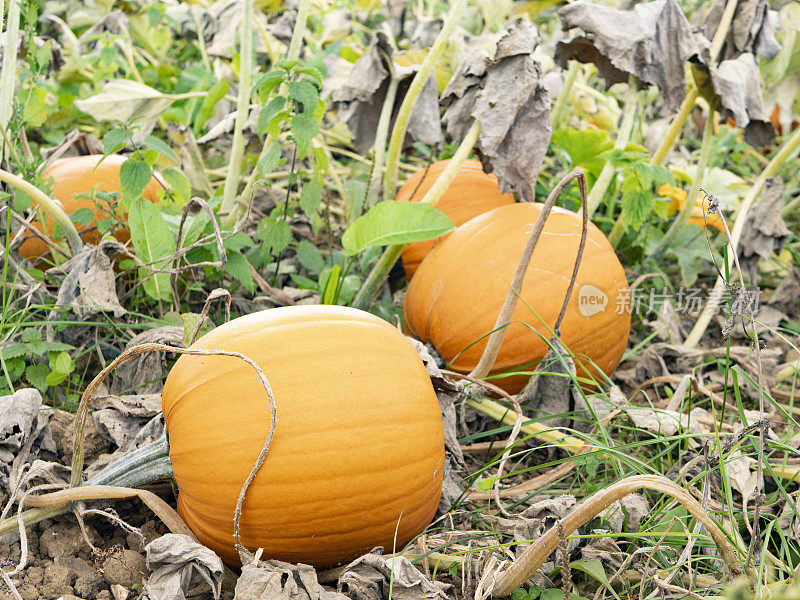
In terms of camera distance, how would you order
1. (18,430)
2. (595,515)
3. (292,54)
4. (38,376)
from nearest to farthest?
1. (595,515)
2. (18,430)
3. (38,376)
4. (292,54)

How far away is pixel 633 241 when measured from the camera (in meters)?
2.94

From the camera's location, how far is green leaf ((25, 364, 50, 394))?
6.03 feet

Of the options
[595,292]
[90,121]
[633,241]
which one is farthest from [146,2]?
[595,292]

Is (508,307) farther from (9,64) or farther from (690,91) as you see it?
(9,64)

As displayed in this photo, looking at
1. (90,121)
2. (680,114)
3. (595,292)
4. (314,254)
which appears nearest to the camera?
(595,292)

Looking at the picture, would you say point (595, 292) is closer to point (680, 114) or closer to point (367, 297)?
point (367, 297)

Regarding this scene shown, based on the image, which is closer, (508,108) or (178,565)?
(178,565)

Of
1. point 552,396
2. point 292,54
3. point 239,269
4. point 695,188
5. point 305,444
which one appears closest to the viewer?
point 305,444

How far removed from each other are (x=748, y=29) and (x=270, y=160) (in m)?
1.78

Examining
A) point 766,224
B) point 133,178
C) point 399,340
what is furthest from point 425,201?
point 766,224

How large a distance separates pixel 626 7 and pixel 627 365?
1.27 meters

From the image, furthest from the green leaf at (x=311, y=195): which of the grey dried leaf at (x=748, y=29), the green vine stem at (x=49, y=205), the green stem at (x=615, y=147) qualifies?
the grey dried leaf at (x=748, y=29)

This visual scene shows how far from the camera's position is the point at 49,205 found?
2.03 meters

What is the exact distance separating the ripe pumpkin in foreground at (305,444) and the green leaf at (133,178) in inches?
26.2
